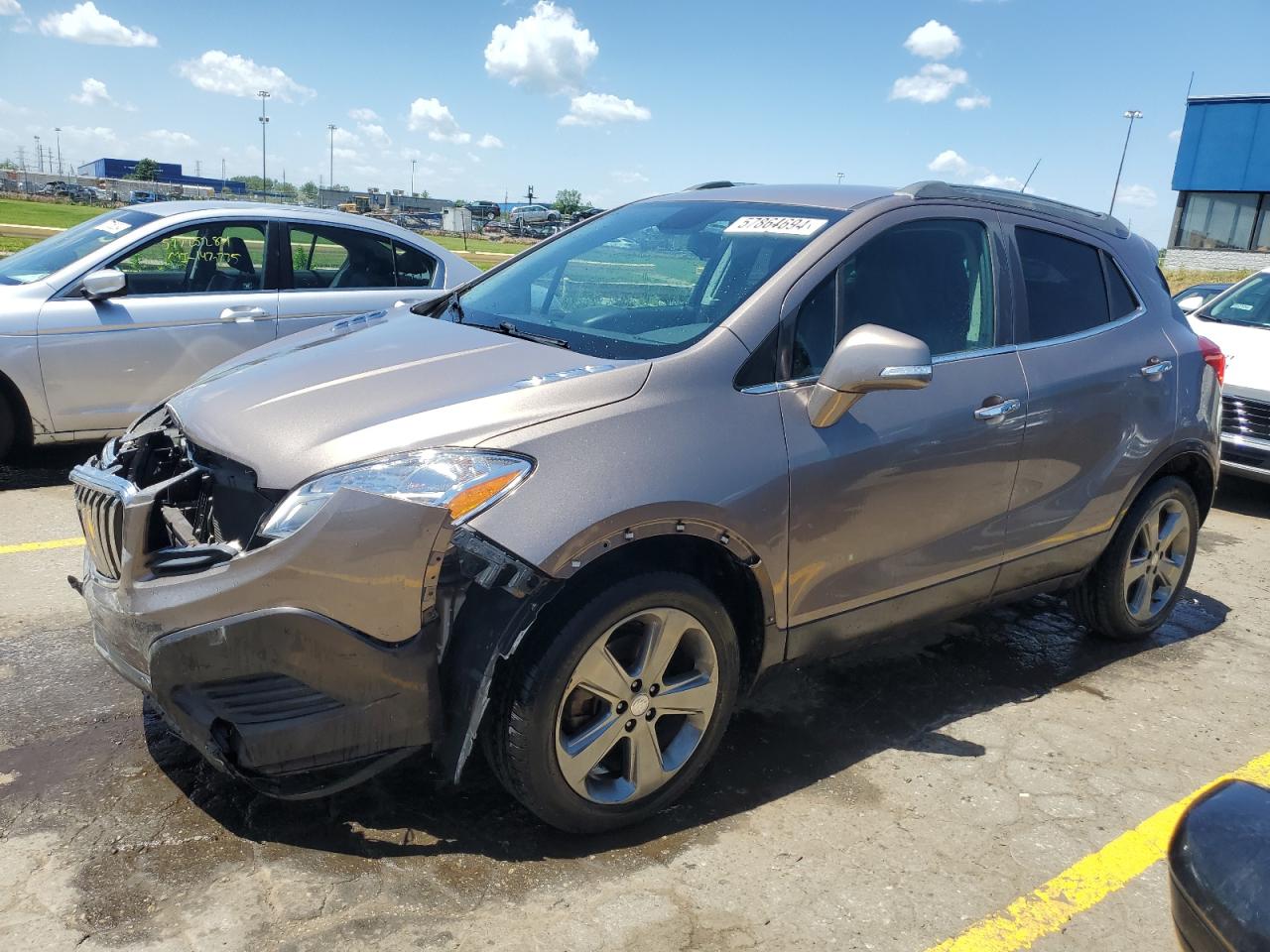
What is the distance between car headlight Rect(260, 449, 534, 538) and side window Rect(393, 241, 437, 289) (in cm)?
493

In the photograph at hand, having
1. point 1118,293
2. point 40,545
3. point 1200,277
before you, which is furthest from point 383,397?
point 1200,277

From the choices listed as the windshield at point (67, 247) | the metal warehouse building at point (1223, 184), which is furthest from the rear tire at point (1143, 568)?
the metal warehouse building at point (1223, 184)

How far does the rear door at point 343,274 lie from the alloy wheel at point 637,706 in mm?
4164

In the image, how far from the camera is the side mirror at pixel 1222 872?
1292 millimetres

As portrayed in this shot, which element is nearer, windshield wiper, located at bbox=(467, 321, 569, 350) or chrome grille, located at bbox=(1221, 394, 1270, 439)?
windshield wiper, located at bbox=(467, 321, 569, 350)

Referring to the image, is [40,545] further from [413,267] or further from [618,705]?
[618,705]

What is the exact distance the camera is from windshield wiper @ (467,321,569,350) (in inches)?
123

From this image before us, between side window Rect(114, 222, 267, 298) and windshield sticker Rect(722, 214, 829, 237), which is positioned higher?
windshield sticker Rect(722, 214, 829, 237)

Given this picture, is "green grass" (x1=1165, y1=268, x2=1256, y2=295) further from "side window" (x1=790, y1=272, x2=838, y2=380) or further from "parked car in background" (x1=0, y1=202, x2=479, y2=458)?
"side window" (x1=790, y1=272, x2=838, y2=380)

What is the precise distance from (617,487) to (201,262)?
486cm

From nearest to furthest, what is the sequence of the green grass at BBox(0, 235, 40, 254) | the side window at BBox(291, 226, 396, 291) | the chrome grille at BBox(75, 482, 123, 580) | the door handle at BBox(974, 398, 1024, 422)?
the chrome grille at BBox(75, 482, 123, 580) < the door handle at BBox(974, 398, 1024, 422) < the side window at BBox(291, 226, 396, 291) < the green grass at BBox(0, 235, 40, 254)

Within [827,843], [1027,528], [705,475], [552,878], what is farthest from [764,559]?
[1027,528]

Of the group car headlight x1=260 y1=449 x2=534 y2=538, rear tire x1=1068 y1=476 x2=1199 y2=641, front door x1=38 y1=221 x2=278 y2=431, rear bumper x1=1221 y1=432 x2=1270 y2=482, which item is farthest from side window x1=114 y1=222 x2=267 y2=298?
rear bumper x1=1221 y1=432 x2=1270 y2=482

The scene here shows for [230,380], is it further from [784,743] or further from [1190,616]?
[1190,616]
